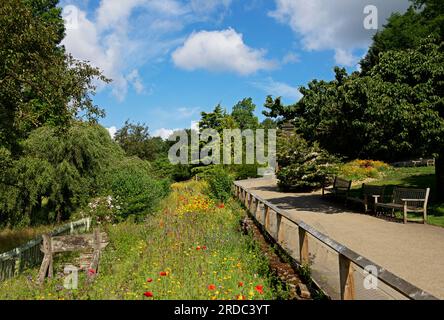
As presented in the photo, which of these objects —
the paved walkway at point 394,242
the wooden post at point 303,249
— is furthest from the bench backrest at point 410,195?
the wooden post at point 303,249

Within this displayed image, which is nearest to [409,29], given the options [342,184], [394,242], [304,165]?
[304,165]

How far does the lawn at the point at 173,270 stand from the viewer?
5.37m

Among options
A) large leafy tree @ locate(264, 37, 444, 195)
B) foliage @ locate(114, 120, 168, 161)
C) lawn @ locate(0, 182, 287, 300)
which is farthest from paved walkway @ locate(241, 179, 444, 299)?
foliage @ locate(114, 120, 168, 161)

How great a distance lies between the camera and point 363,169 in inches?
1049

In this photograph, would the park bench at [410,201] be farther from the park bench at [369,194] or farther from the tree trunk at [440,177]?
the tree trunk at [440,177]

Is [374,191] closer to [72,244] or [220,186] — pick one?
[220,186]

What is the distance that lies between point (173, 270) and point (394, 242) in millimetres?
5361

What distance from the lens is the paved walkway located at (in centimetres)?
611

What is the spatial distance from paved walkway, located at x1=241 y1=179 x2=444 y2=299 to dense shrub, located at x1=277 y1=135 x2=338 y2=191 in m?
7.91

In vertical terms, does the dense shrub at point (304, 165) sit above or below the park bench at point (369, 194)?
above

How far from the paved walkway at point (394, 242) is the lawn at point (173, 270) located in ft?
7.42
